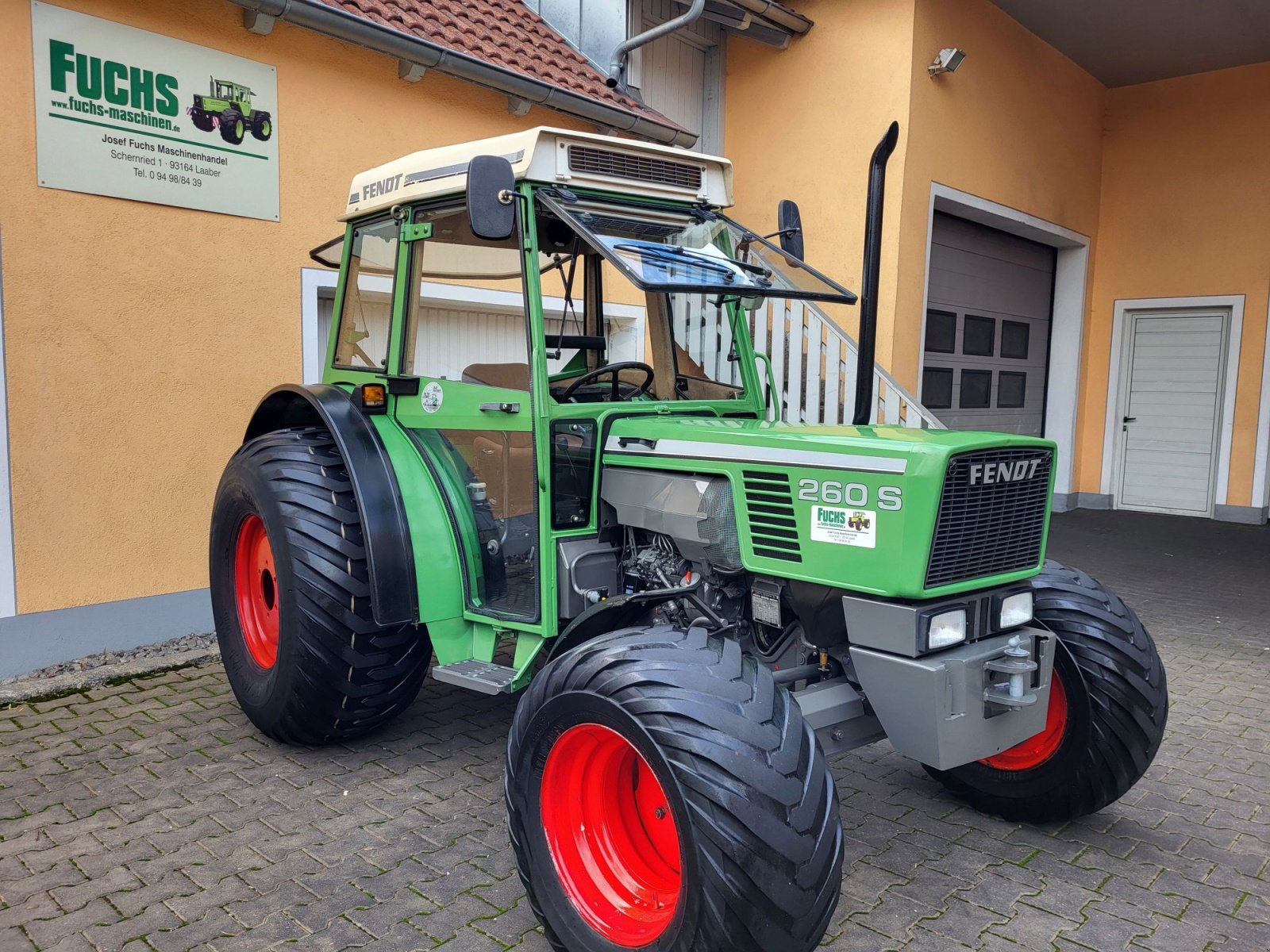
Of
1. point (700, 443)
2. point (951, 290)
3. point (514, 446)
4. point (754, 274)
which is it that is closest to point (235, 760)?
point (514, 446)

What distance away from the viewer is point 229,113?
193 inches

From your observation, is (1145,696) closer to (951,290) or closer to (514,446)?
(514,446)

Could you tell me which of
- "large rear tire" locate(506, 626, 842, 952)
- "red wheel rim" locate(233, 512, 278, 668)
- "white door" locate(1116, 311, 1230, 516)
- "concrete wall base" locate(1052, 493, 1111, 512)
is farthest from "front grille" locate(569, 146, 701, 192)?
"white door" locate(1116, 311, 1230, 516)

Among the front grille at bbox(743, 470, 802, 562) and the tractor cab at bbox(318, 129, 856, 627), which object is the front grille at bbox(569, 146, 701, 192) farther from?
the front grille at bbox(743, 470, 802, 562)

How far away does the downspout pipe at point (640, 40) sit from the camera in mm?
7082

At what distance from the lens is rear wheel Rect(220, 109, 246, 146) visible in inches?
193

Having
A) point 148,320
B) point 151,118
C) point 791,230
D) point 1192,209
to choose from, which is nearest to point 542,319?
point 791,230

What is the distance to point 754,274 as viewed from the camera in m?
3.15

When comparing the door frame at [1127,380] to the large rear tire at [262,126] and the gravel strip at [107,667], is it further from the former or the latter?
the gravel strip at [107,667]

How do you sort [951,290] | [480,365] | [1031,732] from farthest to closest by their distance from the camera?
[951,290]
[480,365]
[1031,732]

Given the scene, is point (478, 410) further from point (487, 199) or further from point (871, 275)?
point (871, 275)

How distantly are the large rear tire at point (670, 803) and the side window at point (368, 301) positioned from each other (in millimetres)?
1756

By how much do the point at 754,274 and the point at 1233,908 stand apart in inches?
90.9

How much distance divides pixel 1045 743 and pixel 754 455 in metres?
1.40
